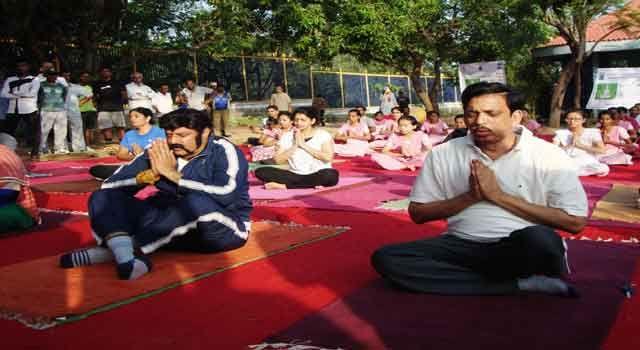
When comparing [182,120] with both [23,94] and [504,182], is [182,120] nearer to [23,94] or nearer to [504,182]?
[504,182]

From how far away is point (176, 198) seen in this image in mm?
3773

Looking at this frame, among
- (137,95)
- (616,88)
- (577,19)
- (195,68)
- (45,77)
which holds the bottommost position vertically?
(616,88)

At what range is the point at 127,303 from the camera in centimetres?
288

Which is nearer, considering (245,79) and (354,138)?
(354,138)

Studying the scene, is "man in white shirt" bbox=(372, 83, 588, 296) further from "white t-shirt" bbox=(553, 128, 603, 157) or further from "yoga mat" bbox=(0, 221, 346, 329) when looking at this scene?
"white t-shirt" bbox=(553, 128, 603, 157)

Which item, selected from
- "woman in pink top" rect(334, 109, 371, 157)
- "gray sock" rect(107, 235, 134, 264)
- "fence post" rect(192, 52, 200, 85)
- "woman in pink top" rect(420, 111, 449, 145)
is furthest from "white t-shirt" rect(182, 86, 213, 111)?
"gray sock" rect(107, 235, 134, 264)

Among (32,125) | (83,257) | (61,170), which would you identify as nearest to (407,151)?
(61,170)

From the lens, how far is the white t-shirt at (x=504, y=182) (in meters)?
2.76

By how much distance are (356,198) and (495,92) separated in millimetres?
3316

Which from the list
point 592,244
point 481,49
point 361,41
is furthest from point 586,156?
point 481,49

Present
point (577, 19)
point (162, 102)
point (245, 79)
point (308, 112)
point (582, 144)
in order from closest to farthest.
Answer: point (308, 112) < point (582, 144) < point (162, 102) < point (577, 19) < point (245, 79)

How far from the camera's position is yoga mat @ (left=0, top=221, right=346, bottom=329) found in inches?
109

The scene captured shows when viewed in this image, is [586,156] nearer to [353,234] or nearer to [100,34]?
[353,234]

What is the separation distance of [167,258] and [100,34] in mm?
11827
